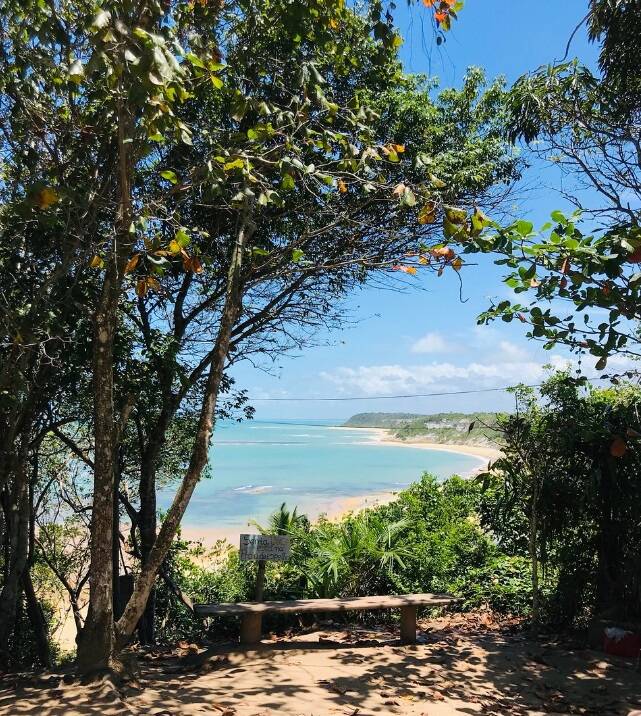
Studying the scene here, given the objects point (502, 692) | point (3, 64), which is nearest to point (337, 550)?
point (502, 692)

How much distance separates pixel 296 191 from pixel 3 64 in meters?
3.27

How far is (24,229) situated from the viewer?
239 inches

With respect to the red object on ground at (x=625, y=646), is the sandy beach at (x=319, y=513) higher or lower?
lower

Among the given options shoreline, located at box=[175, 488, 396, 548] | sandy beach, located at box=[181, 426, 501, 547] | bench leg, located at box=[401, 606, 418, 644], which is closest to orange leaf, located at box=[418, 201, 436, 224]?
bench leg, located at box=[401, 606, 418, 644]

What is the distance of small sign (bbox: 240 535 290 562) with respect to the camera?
663cm

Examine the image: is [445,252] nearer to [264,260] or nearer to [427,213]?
[427,213]

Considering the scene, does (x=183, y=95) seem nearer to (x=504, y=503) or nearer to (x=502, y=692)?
(x=502, y=692)

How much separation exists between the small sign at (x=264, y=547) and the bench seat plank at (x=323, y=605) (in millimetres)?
466

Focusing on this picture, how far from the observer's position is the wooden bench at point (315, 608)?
6.18m

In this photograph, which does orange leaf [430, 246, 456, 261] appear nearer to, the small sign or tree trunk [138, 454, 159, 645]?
the small sign

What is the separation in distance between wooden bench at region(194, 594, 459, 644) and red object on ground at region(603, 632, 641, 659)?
1.54m

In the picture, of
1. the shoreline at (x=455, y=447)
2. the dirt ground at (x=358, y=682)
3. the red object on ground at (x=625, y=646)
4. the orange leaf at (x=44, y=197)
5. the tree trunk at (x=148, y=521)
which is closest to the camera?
the orange leaf at (x=44, y=197)

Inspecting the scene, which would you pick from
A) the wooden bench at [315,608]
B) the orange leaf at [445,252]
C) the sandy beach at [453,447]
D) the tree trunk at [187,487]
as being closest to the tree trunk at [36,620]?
the wooden bench at [315,608]

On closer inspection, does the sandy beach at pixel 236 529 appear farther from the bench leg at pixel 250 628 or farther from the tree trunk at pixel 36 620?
the bench leg at pixel 250 628
